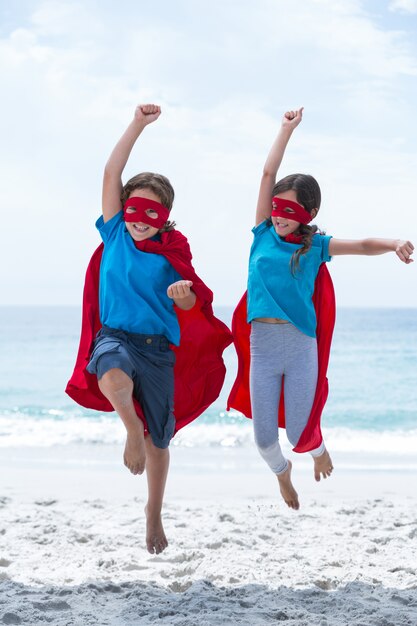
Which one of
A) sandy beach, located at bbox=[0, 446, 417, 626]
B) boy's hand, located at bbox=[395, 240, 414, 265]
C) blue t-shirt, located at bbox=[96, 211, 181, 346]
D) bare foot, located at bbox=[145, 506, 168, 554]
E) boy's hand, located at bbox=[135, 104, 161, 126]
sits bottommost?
sandy beach, located at bbox=[0, 446, 417, 626]

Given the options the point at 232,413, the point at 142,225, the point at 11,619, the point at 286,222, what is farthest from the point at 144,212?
the point at 232,413

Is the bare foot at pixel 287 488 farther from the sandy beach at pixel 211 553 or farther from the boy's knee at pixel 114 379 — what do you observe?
the boy's knee at pixel 114 379

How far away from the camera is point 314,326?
15.5 feet

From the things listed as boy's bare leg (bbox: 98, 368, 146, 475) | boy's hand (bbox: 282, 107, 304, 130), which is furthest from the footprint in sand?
boy's hand (bbox: 282, 107, 304, 130)

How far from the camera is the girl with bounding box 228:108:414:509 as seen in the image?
4582 mm

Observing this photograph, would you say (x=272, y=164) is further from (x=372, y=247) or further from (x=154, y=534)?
(x=154, y=534)

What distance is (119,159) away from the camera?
4.50 meters

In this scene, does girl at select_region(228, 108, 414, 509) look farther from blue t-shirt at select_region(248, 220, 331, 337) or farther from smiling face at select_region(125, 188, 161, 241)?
smiling face at select_region(125, 188, 161, 241)

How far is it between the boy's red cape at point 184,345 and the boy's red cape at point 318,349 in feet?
0.46

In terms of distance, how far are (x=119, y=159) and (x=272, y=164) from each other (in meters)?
0.88

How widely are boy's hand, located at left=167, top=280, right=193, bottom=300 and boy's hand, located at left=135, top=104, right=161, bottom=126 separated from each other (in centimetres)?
99

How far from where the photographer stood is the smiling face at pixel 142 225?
442 centimetres

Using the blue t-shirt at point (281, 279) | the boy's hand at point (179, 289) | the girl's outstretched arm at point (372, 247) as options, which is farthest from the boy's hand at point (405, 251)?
the boy's hand at point (179, 289)

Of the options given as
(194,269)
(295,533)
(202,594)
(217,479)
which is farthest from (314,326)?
(217,479)
